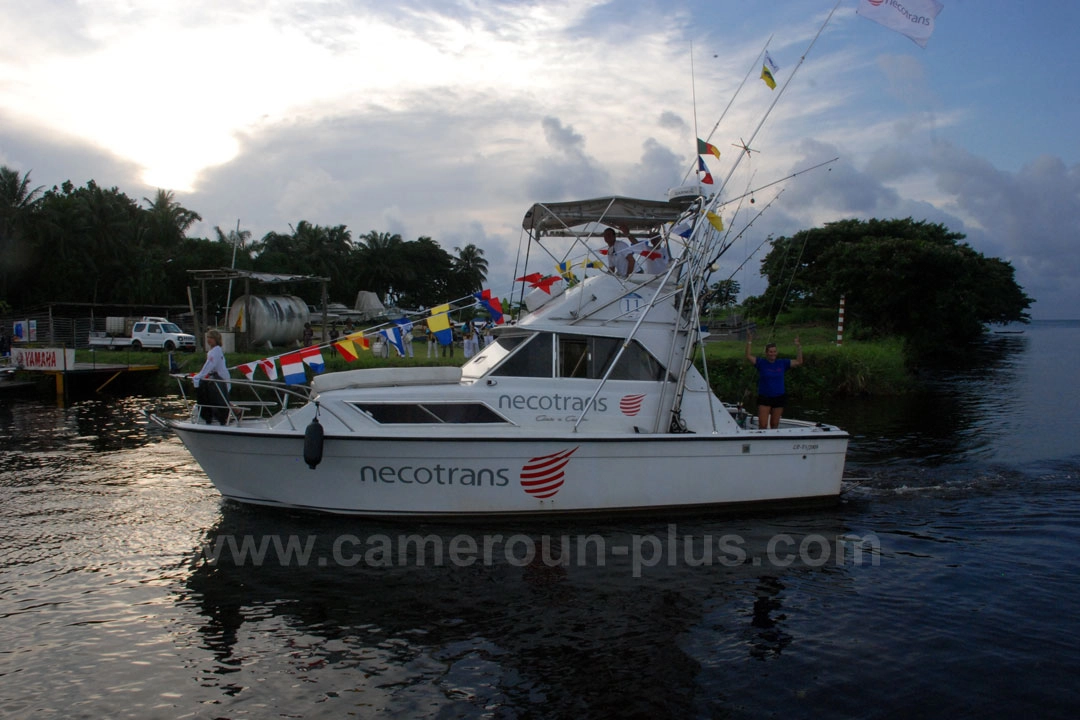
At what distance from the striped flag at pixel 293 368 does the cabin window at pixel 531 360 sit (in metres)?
2.86

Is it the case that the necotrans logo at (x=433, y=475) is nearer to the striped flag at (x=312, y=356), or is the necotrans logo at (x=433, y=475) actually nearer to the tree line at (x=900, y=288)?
the striped flag at (x=312, y=356)

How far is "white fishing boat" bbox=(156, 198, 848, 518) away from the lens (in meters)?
8.37

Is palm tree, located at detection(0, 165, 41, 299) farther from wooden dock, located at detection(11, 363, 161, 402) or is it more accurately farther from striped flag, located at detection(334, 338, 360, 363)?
striped flag, located at detection(334, 338, 360, 363)

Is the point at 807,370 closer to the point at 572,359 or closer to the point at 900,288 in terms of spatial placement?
the point at 572,359

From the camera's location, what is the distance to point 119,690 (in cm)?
531

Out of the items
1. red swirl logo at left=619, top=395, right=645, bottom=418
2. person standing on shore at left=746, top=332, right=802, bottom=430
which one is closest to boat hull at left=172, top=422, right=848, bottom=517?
red swirl logo at left=619, top=395, right=645, bottom=418

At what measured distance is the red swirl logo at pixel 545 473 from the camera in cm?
843

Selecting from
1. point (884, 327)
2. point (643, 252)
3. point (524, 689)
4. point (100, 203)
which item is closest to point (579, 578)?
point (524, 689)

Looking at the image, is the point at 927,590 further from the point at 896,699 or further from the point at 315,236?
the point at 315,236

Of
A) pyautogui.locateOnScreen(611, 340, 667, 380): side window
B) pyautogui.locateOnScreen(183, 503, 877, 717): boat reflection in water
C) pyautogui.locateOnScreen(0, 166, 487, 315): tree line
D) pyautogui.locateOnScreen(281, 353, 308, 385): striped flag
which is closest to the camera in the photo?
pyautogui.locateOnScreen(183, 503, 877, 717): boat reflection in water

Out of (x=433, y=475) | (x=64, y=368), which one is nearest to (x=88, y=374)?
(x=64, y=368)

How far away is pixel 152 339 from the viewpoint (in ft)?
108

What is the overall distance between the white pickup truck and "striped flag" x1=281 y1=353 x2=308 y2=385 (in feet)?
82.5

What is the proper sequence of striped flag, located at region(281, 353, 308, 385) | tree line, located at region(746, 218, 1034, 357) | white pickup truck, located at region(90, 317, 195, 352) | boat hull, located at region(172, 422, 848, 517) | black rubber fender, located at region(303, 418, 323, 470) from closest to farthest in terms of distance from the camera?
black rubber fender, located at region(303, 418, 323, 470) → boat hull, located at region(172, 422, 848, 517) → striped flag, located at region(281, 353, 308, 385) → white pickup truck, located at region(90, 317, 195, 352) → tree line, located at region(746, 218, 1034, 357)
